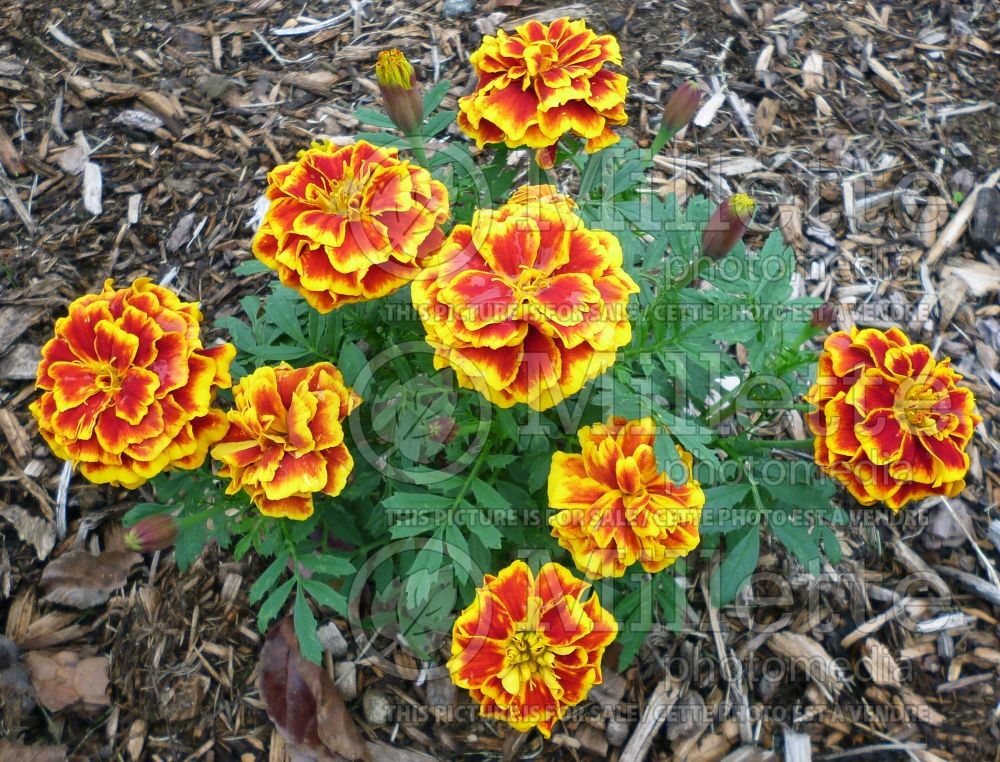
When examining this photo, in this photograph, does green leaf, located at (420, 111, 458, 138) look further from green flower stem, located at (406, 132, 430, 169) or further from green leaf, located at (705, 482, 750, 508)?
green leaf, located at (705, 482, 750, 508)

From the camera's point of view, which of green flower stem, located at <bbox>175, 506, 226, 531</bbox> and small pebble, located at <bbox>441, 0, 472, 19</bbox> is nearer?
green flower stem, located at <bbox>175, 506, 226, 531</bbox>

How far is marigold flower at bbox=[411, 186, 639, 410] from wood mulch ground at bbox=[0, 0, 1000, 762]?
141 centimetres

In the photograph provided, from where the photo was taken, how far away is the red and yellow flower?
6.30ft

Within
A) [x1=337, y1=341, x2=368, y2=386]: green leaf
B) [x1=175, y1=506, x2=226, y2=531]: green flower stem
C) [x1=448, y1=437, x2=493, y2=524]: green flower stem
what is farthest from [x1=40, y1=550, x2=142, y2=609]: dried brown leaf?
[x1=448, y1=437, x2=493, y2=524]: green flower stem

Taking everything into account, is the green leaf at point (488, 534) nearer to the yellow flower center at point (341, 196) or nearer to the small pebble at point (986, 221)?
the yellow flower center at point (341, 196)

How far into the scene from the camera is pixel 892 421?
1928 millimetres

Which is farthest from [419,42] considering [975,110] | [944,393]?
[944,393]

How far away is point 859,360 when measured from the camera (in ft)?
6.63

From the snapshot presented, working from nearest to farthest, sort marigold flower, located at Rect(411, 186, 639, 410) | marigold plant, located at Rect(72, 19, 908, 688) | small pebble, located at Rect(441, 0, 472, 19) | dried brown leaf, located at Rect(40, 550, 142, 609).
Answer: marigold flower, located at Rect(411, 186, 639, 410), marigold plant, located at Rect(72, 19, 908, 688), dried brown leaf, located at Rect(40, 550, 142, 609), small pebble, located at Rect(441, 0, 472, 19)

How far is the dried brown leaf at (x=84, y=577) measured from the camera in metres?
2.67

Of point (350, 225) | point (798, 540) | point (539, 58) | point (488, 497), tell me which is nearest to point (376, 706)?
point (488, 497)

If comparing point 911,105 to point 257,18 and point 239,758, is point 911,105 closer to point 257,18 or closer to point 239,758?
point 257,18

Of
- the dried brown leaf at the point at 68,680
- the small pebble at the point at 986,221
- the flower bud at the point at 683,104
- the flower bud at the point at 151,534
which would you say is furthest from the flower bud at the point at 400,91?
the small pebble at the point at 986,221

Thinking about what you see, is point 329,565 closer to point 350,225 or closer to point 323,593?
point 323,593
